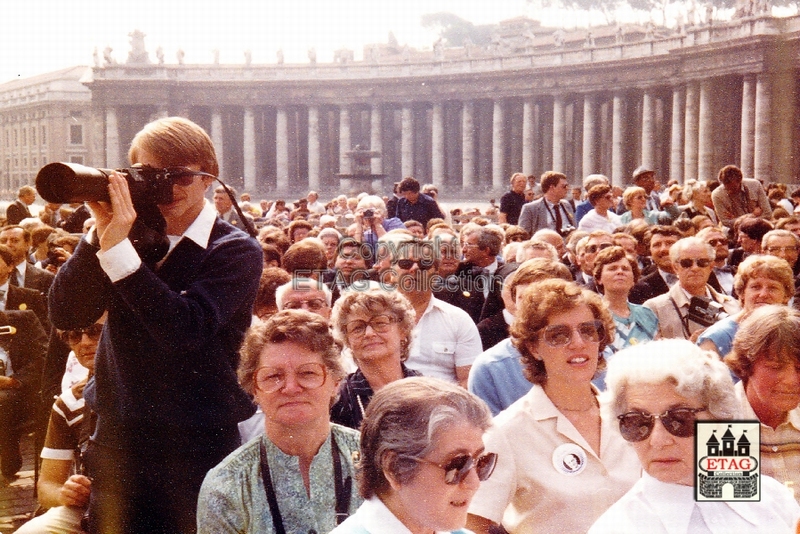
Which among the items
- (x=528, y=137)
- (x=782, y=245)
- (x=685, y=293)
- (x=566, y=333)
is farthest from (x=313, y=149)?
(x=566, y=333)

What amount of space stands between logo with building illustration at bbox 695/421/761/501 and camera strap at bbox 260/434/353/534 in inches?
51.2

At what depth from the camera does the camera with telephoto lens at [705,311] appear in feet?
22.8

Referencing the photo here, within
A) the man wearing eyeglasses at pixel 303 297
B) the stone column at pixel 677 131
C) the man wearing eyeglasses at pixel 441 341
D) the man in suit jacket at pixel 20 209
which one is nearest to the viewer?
Result: the man wearing eyeglasses at pixel 303 297

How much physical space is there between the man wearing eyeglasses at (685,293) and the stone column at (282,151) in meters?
58.0

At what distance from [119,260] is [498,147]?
54.8 metres

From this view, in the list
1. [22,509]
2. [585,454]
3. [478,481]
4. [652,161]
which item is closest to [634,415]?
[478,481]

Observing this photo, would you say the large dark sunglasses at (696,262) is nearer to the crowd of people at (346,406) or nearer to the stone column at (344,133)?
the crowd of people at (346,406)

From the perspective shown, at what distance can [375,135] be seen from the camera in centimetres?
6259

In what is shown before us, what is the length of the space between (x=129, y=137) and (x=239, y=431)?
61.1 metres

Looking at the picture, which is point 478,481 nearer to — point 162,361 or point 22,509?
point 162,361

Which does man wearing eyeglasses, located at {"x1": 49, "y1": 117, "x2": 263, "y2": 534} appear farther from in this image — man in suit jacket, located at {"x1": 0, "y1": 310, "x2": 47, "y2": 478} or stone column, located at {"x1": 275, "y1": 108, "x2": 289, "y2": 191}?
stone column, located at {"x1": 275, "y1": 108, "x2": 289, "y2": 191}

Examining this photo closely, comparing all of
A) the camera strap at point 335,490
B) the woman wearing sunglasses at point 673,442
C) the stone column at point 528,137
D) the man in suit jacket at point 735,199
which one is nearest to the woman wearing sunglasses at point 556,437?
the camera strap at point 335,490

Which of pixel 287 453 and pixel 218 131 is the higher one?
pixel 218 131

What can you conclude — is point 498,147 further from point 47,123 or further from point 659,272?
point 659,272
